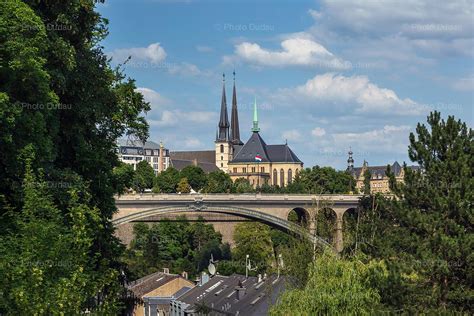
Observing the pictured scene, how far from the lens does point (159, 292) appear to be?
74.7 m

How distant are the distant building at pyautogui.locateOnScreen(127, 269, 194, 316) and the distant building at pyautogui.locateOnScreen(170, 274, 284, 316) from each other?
219 centimetres

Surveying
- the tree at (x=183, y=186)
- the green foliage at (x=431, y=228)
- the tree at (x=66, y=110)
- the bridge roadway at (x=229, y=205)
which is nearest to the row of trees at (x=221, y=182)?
the tree at (x=183, y=186)

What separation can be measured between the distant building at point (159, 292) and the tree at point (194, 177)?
78227 mm

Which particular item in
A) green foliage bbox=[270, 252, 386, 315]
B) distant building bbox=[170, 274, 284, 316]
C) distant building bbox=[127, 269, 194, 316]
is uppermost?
green foliage bbox=[270, 252, 386, 315]

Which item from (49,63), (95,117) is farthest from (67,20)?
(95,117)

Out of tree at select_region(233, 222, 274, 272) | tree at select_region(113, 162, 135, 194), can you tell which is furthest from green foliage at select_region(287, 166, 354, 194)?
tree at select_region(113, 162, 135, 194)

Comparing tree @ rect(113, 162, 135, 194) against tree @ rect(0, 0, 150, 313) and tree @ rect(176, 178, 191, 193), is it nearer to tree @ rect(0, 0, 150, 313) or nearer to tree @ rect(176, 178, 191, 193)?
tree @ rect(0, 0, 150, 313)

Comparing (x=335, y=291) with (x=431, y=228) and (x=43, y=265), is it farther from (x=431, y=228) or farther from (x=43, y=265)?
(x=43, y=265)

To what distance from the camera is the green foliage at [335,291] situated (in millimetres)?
28703

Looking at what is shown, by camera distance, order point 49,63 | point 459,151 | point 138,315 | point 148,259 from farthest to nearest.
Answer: point 148,259 < point 138,315 < point 459,151 < point 49,63

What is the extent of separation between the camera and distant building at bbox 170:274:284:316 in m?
50.2

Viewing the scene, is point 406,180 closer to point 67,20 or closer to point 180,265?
point 67,20

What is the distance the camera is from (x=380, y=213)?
3288 centimetres

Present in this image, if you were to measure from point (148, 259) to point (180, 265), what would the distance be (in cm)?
388
